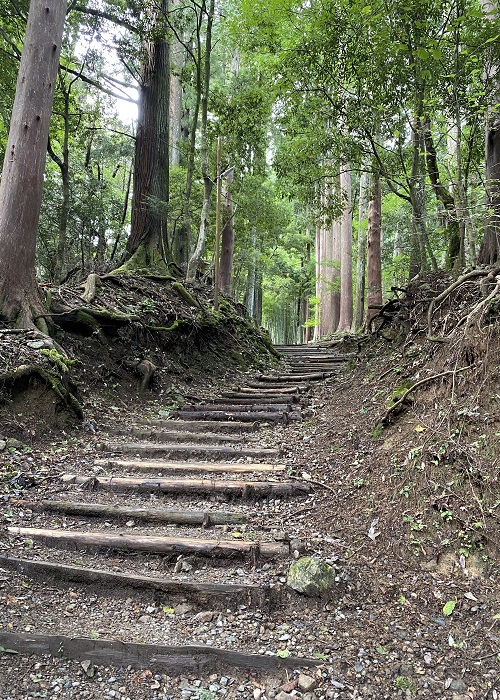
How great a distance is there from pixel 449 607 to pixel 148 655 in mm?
1697

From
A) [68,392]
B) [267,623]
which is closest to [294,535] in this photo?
[267,623]

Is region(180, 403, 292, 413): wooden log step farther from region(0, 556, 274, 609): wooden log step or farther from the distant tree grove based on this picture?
region(0, 556, 274, 609): wooden log step

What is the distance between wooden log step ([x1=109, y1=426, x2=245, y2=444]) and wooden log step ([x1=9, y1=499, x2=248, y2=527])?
1.56 meters

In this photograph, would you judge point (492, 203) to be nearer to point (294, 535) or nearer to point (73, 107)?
point (294, 535)

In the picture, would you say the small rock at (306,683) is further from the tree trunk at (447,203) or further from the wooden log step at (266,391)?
the tree trunk at (447,203)

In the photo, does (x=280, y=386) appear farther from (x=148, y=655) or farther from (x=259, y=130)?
(x=259, y=130)

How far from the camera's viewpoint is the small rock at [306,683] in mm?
2072

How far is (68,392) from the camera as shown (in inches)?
199

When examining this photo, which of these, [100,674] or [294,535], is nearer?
[100,674]

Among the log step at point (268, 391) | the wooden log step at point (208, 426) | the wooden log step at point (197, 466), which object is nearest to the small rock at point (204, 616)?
the wooden log step at point (197, 466)

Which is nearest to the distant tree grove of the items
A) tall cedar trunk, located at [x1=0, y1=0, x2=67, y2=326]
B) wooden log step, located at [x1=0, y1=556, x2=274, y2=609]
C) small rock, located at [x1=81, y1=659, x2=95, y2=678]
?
tall cedar trunk, located at [x1=0, y1=0, x2=67, y2=326]

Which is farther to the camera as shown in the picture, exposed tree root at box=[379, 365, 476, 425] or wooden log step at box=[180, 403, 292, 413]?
wooden log step at box=[180, 403, 292, 413]

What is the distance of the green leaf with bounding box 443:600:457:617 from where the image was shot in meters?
2.38

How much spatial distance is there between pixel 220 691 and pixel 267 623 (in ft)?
1.51
